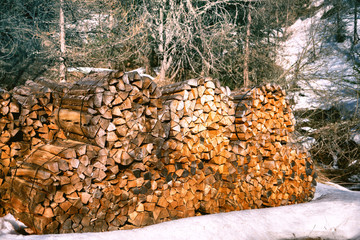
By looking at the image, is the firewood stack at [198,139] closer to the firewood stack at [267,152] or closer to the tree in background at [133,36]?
the firewood stack at [267,152]

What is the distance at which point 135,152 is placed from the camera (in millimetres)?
2949

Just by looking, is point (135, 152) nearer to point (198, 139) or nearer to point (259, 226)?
point (198, 139)

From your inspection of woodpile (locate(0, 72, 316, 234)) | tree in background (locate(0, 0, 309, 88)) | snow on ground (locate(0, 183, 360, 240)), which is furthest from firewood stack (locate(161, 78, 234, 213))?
tree in background (locate(0, 0, 309, 88))

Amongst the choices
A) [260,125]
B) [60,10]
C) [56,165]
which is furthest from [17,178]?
[60,10]

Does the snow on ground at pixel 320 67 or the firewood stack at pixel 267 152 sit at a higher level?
the snow on ground at pixel 320 67

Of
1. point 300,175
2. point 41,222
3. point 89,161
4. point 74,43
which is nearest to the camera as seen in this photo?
point 41,222

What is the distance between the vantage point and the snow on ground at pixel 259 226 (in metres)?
2.71

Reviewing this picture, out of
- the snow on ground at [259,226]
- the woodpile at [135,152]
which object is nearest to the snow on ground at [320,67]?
the snow on ground at [259,226]

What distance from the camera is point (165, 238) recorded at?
2.78 metres

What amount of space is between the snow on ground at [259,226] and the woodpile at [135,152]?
19cm

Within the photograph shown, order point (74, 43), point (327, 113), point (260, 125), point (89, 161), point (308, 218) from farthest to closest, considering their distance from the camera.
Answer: point (327, 113), point (74, 43), point (260, 125), point (308, 218), point (89, 161)

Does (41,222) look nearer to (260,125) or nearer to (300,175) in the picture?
(260,125)

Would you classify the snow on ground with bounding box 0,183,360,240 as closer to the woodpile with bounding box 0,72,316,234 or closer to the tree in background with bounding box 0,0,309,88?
the woodpile with bounding box 0,72,316,234

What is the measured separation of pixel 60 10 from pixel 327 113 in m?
10.2
